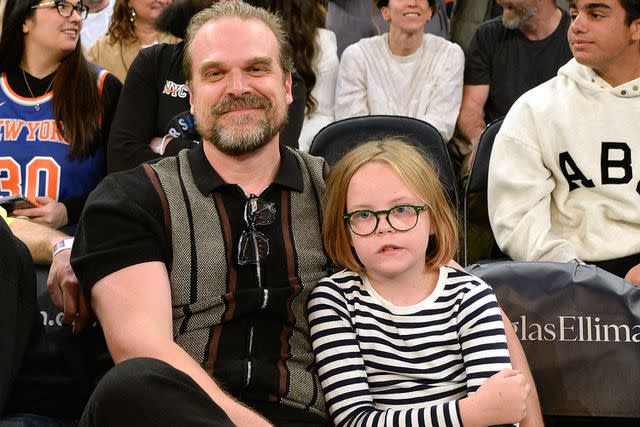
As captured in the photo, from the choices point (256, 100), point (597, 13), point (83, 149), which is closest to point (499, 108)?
point (597, 13)

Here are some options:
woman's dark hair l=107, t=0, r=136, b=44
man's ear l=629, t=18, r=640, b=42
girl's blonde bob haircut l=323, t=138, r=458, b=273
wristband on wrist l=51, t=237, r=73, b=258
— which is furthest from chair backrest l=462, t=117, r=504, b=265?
woman's dark hair l=107, t=0, r=136, b=44

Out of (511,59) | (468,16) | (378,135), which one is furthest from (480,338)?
(468,16)

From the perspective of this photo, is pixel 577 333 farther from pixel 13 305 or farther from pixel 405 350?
pixel 13 305

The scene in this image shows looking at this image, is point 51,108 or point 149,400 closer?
point 149,400

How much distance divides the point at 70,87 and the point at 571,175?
5.66ft

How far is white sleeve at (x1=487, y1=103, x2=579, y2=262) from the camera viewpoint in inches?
121

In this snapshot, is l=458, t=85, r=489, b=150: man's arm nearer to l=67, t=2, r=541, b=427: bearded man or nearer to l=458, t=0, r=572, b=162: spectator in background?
l=458, t=0, r=572, b=162: spectator in background

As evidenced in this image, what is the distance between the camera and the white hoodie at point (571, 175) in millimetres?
3064

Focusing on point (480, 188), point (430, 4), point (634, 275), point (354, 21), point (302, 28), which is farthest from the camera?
point (354, 21)

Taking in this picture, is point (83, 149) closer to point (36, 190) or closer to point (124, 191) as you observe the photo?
point (36, 190)

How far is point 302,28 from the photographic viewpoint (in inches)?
172

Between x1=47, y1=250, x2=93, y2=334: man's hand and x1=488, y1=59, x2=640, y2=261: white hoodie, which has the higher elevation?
x1=488, y1=59, x2=640, y2=261: white hoodie

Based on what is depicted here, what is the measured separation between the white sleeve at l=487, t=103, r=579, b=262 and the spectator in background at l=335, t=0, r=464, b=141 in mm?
1378

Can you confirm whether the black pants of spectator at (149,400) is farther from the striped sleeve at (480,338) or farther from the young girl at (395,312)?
the striped sleeve at (480,338)
